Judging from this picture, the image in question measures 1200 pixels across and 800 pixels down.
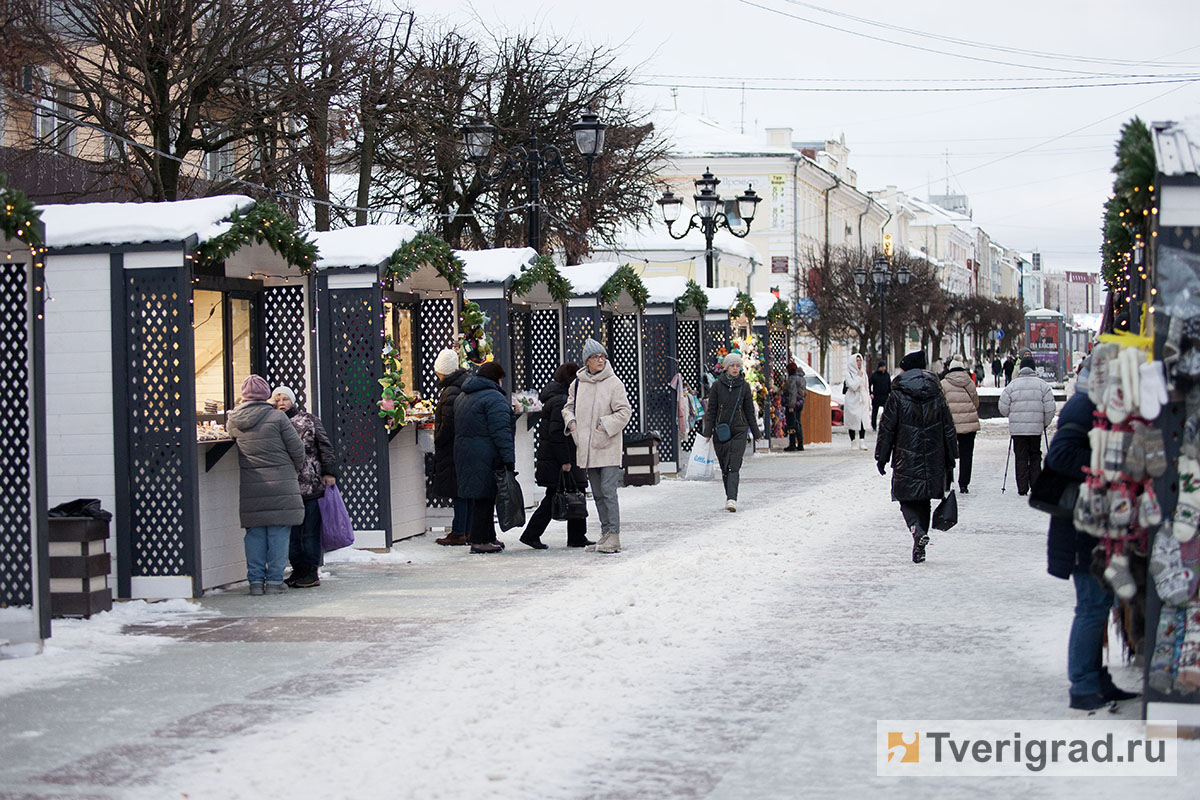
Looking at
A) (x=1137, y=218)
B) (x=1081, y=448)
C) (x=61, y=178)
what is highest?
(x=61, y=178)

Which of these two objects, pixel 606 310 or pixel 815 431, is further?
pixel 815 431

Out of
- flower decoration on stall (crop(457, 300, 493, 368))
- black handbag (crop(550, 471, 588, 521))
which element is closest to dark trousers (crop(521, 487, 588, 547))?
black handbag (crop(550, 471, 588, 521))

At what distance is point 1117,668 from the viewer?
8.53 m

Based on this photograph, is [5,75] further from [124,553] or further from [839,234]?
[839,234]

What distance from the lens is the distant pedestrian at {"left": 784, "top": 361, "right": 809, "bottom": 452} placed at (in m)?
32.8

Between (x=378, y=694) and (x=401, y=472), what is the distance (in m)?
7.96

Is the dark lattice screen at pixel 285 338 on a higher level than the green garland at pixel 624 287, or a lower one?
lower

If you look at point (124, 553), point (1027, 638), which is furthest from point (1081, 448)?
point (124, 553)

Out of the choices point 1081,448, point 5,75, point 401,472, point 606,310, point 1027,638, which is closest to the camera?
point 1081,448

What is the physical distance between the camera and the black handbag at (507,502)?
47.8ft

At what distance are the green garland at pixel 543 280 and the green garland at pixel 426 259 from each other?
5.06 ft

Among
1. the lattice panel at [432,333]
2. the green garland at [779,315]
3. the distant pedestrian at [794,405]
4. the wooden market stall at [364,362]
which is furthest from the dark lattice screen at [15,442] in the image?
the green garland at [779,315]

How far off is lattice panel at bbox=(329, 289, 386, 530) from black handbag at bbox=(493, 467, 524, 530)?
1.23 m

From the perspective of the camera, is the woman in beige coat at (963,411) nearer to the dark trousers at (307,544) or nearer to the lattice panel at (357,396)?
the lattice panel at (357,396)
